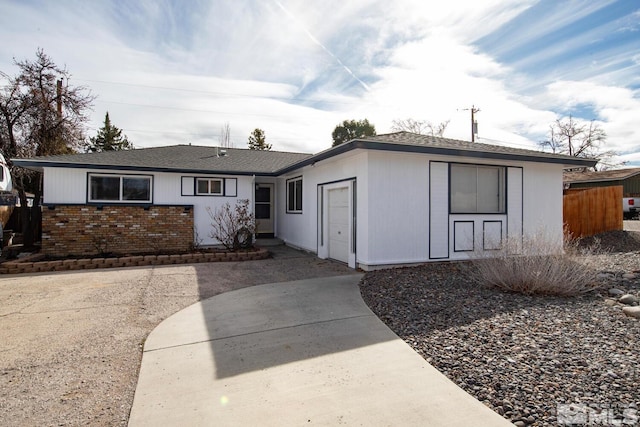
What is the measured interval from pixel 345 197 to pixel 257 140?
99.5 ft

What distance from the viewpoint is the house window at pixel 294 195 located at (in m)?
12.0

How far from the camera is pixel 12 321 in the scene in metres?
4.64

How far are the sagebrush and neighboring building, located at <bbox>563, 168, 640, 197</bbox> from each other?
77.1 ft

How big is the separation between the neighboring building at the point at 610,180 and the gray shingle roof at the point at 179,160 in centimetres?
2181

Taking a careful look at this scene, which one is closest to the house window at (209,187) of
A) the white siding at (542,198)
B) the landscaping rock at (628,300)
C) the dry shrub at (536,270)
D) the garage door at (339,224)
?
the garage door at (339,224)

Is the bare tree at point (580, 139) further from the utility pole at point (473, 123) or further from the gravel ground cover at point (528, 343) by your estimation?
the gravel ground cover at point (528, 343)

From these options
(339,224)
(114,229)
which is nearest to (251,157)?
(114,229)

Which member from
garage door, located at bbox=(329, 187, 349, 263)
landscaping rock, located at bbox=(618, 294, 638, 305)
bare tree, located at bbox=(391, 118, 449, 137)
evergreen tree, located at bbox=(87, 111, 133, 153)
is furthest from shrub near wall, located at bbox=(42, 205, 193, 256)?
evergreen tree, located at bbox=(87, 111, 133, 153)

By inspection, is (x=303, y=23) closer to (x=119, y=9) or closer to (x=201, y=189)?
(x=119, y=9)

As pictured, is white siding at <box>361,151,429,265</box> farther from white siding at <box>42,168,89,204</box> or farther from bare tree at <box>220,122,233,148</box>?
bare tree at <box>220,122,233,148</box>

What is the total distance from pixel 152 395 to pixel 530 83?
546 inches

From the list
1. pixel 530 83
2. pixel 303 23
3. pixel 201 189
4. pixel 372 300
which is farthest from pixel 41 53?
pixel 530 83

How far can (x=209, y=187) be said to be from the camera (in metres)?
12.0

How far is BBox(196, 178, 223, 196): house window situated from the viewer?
11.8m
